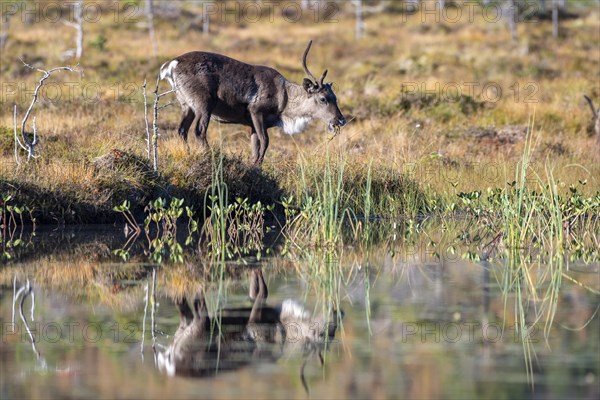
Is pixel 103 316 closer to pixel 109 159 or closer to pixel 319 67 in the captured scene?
pixel 109 159

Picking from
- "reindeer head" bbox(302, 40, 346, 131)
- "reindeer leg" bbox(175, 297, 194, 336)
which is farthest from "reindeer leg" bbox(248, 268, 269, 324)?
"reindeer head" bbox(302, 40, 346, 131)

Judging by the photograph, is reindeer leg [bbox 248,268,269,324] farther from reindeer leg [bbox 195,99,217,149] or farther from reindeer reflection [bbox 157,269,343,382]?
reindeer leg [bbox 195,99,217,149]

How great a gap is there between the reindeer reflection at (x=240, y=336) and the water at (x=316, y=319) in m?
0.07

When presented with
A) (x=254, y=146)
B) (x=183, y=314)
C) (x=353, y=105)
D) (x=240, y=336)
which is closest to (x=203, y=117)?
(x=254, y=146)

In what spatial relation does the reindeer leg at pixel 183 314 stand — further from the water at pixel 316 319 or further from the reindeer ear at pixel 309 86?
the reindeer ear at pixel 309 86

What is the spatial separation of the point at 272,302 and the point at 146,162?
277 inches

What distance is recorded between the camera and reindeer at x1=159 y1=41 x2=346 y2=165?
18484 mm

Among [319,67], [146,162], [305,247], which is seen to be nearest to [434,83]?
[319,67]

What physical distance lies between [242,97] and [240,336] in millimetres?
11328

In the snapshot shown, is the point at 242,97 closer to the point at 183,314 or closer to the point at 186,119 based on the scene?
the point at 186,119

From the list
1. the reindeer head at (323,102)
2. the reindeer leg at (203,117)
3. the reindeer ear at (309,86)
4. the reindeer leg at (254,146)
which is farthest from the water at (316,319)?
the reindeer head at (323,102)

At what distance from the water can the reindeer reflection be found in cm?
7

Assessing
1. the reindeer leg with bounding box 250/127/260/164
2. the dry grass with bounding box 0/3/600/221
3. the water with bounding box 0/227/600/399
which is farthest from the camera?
the reindeer leg with bounding box 250/127/260/164

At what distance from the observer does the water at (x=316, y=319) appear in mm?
6211
